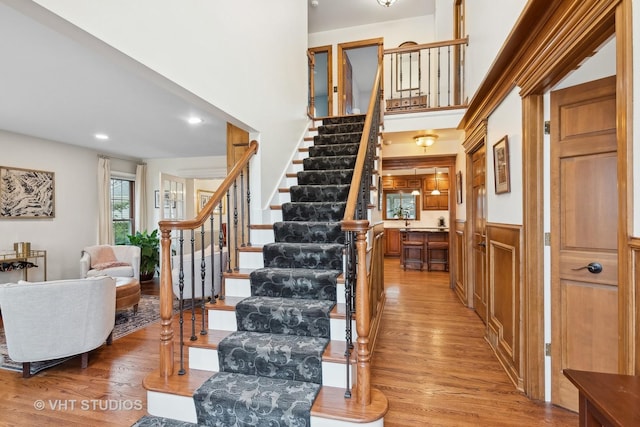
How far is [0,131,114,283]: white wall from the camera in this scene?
4.54 m

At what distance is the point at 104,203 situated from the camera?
5.78m

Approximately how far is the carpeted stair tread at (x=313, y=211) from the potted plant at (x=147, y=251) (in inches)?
148

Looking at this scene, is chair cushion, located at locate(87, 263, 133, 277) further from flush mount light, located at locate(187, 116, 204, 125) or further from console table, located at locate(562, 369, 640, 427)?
console table, located at locate(562, 369, 640, 427)

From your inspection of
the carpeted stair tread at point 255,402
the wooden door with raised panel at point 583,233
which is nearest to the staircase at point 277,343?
the carpeted stair tread at point 255,402

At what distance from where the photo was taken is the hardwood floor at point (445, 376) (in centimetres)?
198

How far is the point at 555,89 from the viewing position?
2.07 meters

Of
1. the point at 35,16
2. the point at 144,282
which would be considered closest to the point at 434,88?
the point at 35,16

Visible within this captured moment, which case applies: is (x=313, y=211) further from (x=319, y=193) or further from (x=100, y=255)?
(x=100, y=255)

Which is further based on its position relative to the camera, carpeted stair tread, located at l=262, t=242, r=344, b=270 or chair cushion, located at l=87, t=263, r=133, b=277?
chair cushion, located at l=87, t=263, r=133, b=277

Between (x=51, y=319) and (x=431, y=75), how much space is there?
662 centimetres

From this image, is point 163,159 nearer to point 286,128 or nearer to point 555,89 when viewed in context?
point 286,128

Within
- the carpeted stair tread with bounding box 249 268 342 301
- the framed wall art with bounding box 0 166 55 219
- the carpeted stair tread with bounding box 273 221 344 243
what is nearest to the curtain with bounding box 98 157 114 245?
the framed wall art with bounding box 0 166 55 219

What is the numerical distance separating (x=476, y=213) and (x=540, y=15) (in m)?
2.54

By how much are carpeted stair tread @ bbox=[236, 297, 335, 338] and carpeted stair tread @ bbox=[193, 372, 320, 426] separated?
0.35m
